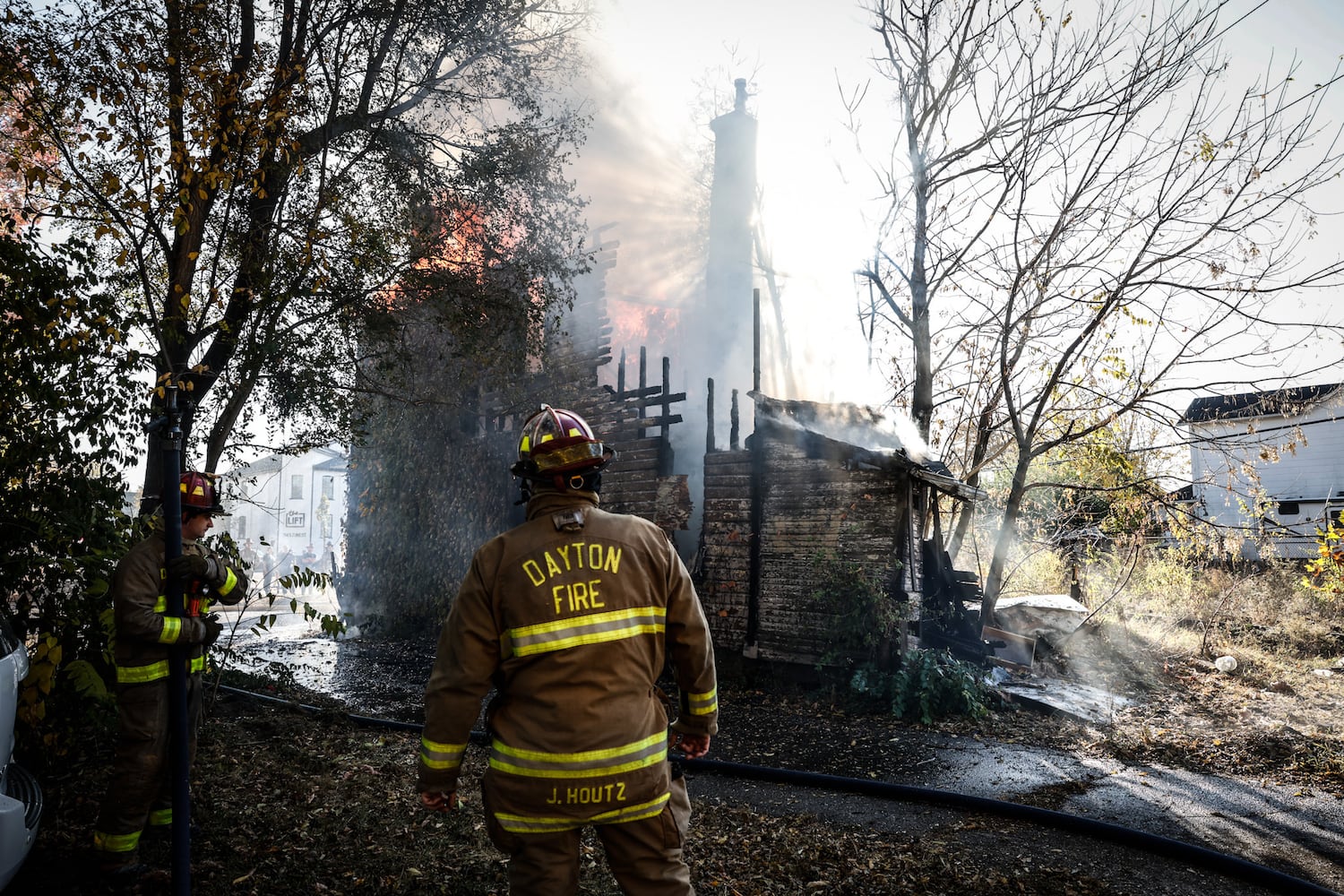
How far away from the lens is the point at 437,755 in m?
2.22

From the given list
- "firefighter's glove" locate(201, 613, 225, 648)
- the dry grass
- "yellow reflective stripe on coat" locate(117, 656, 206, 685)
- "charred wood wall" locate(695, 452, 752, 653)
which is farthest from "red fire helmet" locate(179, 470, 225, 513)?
"charred wood wall" locate(695, 452, 752, 653)

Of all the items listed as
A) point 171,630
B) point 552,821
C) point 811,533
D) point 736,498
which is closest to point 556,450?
point 552,821

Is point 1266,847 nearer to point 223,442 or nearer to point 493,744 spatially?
point 493,744

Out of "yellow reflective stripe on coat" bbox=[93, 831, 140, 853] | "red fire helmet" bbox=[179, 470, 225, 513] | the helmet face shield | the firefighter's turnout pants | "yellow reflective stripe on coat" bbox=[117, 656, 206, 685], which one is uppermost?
the helmet face shield

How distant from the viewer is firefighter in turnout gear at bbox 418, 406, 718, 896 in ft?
7.12

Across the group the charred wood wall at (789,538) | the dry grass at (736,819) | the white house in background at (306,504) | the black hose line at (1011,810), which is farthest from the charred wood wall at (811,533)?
the white house in background at (306,504)

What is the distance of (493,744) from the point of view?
225 centimetres

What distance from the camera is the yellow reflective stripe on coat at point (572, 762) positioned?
215 centimetres

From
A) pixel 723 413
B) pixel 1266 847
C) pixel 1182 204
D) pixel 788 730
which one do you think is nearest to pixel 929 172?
pixel 1182 204

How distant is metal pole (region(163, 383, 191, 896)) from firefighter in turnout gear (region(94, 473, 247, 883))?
23 cm

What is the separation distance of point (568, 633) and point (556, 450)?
578 millimetres

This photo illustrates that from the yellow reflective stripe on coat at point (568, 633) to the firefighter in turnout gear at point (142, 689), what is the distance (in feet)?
5.81

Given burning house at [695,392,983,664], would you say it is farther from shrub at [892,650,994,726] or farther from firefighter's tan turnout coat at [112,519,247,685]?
firefighter's tan turnout coat at [112,519,247,685]

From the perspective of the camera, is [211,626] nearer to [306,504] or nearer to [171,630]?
[171,630]
